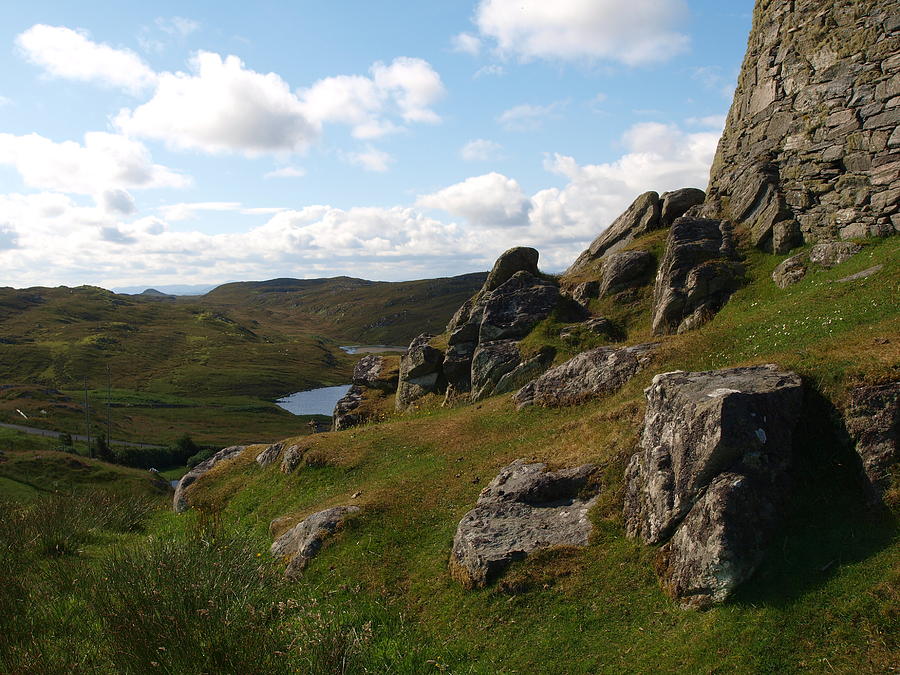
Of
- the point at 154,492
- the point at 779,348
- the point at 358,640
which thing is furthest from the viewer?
the point at 154,492

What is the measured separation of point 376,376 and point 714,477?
1503 inches

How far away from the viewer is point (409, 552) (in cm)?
1866

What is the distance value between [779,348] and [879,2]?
22600 millimetres

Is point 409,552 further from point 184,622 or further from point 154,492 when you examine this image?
point 154,492

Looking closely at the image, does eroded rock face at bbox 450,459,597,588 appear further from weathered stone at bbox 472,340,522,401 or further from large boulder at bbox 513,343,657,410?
weathered stone at bbox 472,340,522,401

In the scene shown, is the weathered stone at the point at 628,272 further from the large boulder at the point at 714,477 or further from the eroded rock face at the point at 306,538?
the eroded rock face at the point at 306,538

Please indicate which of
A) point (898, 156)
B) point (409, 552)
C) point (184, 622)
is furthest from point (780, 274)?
point (184, 622)

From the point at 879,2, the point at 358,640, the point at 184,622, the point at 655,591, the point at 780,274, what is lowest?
the point at 655,591

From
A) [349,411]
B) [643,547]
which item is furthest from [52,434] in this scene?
[643,547]

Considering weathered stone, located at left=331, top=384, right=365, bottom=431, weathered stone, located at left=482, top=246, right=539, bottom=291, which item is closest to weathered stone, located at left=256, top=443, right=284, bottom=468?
weathered stone, located at left=331, top=384, right=365, bottom=431

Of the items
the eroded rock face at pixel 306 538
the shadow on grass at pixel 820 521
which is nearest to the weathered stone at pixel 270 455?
the eroded rock face at pixel 306 538

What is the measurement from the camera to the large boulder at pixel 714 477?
12.5m

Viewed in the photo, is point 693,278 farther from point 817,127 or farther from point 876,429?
point 876,429

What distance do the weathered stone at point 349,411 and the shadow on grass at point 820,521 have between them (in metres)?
34.8
